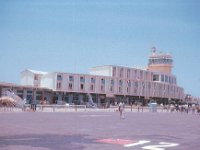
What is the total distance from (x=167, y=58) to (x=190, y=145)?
9887 centimetres

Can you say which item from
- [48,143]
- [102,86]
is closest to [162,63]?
[102,86]

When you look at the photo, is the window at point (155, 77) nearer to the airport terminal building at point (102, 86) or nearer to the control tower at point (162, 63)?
the airport terminal building at point (102, 86)

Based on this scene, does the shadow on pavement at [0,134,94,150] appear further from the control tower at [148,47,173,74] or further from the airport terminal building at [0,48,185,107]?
the control tower at [148,47,173,74]

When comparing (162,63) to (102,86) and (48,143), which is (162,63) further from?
(48,143)

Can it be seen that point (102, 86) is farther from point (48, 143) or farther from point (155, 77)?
point (48, 143)

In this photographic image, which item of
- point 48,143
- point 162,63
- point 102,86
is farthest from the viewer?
point 162,63

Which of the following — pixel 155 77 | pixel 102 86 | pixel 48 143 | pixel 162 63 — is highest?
pixel 162 63

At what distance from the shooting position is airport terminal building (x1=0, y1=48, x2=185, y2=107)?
247ft

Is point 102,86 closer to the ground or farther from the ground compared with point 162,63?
closer to the ground

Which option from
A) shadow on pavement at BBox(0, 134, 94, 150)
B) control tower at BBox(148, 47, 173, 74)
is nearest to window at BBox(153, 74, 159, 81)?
control tower at BBox(148, 47, 173, 74)

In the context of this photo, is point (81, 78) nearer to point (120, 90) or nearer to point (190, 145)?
point (120, 90)

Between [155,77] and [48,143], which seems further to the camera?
[155,77]

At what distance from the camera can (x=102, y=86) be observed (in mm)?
83625

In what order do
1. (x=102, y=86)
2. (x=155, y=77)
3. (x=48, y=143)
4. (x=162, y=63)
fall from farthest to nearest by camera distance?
(x=162, y=63), (x=155, y=77), (x=102, y=86), (x=48, y=143)
